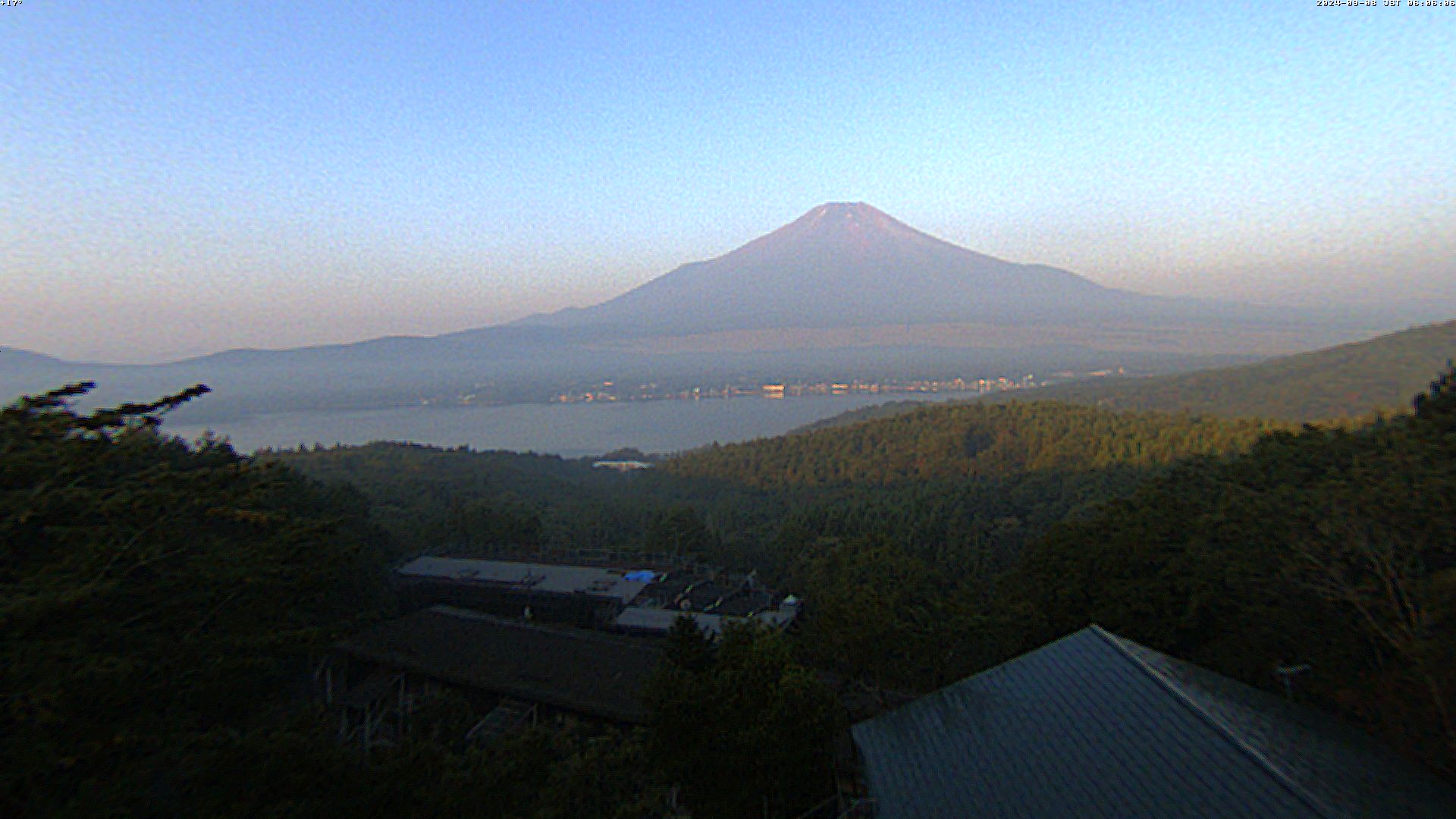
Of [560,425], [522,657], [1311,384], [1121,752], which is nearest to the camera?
[1121,752]

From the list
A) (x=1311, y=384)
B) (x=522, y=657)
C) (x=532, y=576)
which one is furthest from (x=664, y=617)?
(x=1311, y=384)

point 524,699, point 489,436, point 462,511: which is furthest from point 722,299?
point 524,699

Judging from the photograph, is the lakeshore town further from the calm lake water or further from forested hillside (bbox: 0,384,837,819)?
forested hillside (bbox: 0,384,837,819)

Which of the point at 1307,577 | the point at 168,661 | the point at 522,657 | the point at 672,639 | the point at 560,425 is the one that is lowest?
the point at 560,425

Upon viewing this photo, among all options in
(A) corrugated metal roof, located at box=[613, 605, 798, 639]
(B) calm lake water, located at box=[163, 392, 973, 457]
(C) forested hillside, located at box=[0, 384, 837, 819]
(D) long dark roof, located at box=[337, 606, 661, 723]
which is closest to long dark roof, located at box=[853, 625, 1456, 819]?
(C) forested hillside, located at box=[0, 384, 837, 819]

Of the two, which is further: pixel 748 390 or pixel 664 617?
pixel 748 390

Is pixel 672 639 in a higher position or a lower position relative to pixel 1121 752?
lower

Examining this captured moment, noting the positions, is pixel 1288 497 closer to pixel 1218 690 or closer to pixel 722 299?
pixel 1218 690

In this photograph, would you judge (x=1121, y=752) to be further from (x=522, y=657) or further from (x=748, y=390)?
(x=748, y=390)
